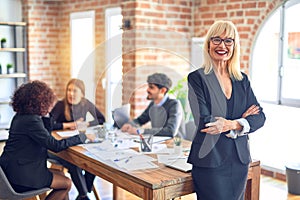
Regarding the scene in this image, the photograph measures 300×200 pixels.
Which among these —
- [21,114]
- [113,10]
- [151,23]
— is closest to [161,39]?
[151,23]

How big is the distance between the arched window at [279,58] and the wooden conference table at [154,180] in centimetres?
173

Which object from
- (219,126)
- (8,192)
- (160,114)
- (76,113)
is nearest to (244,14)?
(160,114)

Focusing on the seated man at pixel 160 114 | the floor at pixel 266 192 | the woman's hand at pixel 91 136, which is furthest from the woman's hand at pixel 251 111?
the floor at pixel 266 192

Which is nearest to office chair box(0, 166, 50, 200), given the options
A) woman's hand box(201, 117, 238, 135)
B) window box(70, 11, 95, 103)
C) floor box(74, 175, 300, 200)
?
floor box(74, 175, 300, 200)

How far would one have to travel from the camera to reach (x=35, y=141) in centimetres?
287

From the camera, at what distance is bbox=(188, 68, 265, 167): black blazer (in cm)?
233

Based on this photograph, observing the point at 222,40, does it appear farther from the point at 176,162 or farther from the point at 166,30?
the point at 166,30

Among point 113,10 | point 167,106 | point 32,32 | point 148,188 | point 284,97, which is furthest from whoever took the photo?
point 32,32

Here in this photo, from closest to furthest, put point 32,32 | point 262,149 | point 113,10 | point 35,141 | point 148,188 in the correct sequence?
point 148,188 → point 35,141 → point 262,149 → point 113,10 → point 32,32

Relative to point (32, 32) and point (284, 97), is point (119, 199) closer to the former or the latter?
point (284, 97)

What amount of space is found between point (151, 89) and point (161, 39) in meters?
1.24

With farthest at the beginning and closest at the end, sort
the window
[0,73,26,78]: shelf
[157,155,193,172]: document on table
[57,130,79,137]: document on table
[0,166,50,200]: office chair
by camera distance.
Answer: the window → [0,73,26,78]: shelf → [57,130,79,137]: document on table → [0,166,50,200]: office chair → [157,155,193,172]: document on table

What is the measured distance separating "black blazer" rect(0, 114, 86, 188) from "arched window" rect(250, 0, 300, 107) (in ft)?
8.34

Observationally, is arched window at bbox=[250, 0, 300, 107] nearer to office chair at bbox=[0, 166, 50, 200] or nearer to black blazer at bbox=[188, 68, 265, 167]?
black blazer at bbox=[188, 68, 265, 167]
